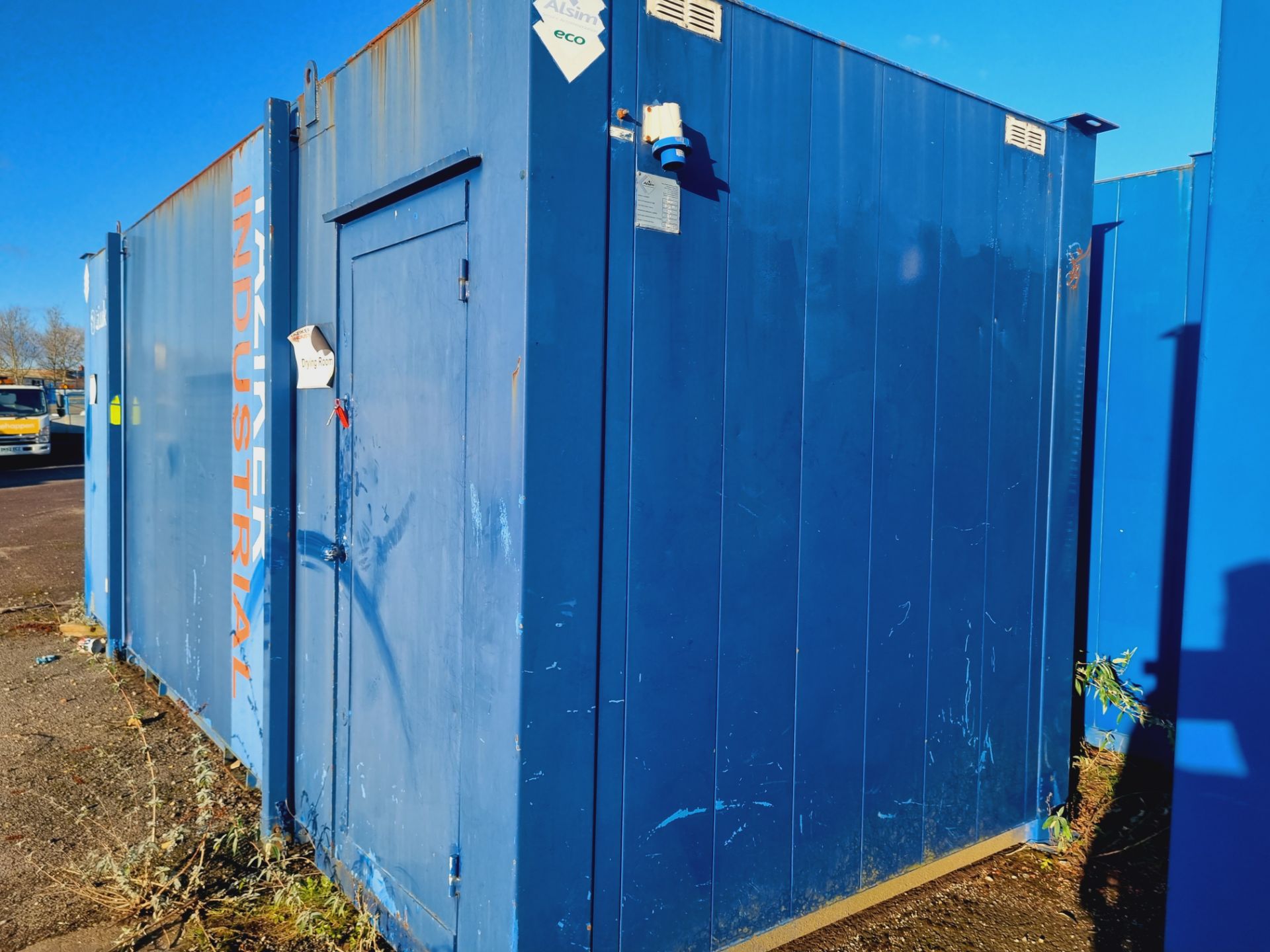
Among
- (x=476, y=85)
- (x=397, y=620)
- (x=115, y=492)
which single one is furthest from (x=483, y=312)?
(x=115, y=492)

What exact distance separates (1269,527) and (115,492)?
21.4ft

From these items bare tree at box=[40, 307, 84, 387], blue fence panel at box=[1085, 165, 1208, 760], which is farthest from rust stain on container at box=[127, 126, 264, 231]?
bare tree at box=[40, 307, 84, 387]

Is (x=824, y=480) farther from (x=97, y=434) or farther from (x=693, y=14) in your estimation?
(x=97, y=434)

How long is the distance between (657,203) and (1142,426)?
3.12 metres

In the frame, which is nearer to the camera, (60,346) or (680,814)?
(680,814)

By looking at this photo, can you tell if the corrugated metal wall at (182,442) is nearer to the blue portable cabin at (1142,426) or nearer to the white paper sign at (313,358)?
the white paper sign at (313,358)

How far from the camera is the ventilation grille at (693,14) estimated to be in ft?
7.89

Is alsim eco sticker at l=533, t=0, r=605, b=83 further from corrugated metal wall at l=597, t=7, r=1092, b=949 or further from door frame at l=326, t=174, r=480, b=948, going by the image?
door frame at l=326, t=174, r=480, b=948

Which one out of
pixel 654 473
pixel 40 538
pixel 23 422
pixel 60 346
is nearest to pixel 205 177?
pixel 654 473

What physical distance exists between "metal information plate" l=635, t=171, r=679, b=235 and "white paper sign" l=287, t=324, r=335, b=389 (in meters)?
1.37

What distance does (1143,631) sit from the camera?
4.30 meters

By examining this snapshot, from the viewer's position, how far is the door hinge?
248cm

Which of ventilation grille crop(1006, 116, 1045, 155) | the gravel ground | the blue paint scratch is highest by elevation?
ventilation grille crop(1006, 116, 1045, 155)

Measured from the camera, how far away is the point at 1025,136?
3.29 m
